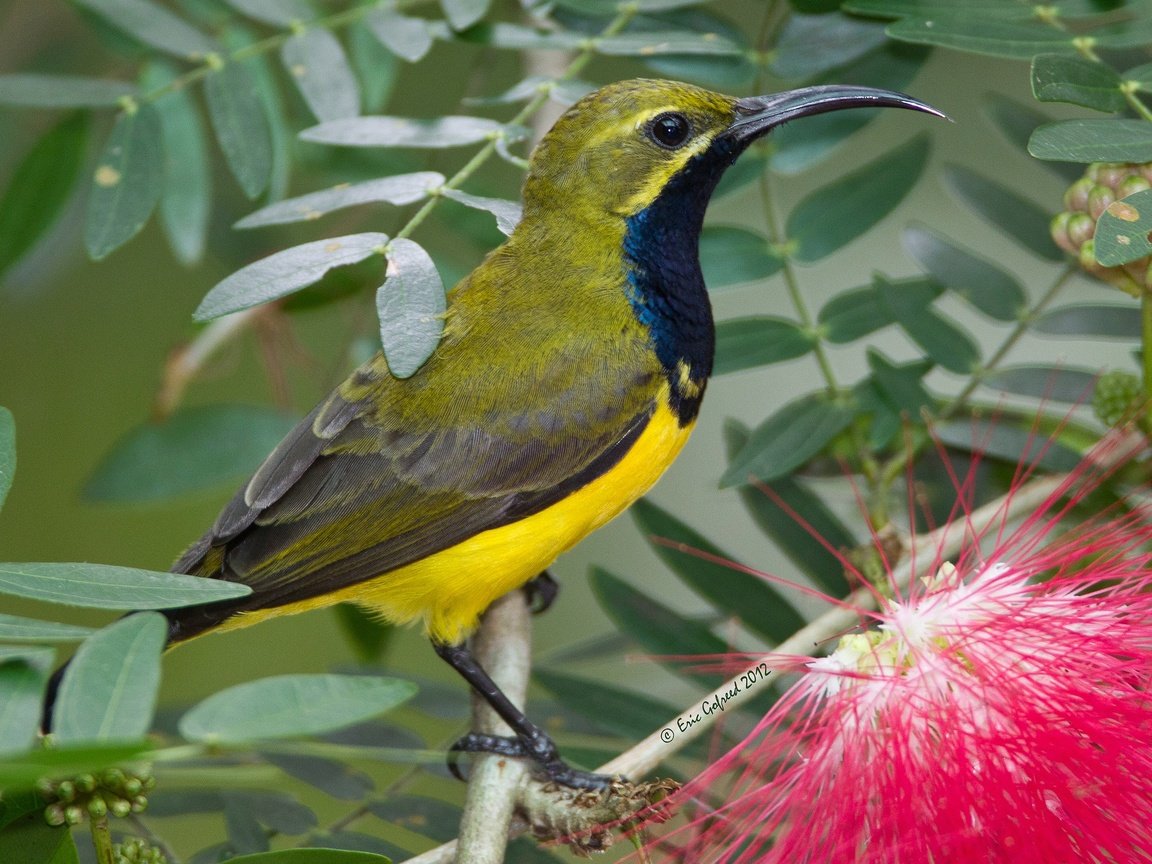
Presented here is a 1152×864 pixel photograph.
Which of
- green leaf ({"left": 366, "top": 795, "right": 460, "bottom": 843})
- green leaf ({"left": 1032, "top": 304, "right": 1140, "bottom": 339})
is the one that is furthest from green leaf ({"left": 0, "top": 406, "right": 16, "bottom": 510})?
green leaf ({"left": 1032, "top": 304, "right": 1140, "bottom": 339})

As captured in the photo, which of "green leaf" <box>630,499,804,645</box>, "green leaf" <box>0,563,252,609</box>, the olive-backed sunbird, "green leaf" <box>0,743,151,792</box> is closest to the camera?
"green leaf" <box>0,743,151,792</box>

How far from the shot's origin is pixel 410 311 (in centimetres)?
162

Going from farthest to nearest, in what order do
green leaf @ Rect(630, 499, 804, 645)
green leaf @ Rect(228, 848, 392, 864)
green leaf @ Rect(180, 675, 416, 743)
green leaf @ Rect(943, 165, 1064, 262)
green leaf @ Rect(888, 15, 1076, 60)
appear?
green leaf @ Rect(943, 165, 1064, 262), green leaf @ Rect(630, 499, 804, 645), green leaf @ Rect(888, 15, 1076, 60), green leaf @ Rect(228, 848, 392, 864), green leaf @ Rect(180, 675, 416, 743)

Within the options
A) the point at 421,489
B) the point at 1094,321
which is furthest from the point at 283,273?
the point at 1094,321

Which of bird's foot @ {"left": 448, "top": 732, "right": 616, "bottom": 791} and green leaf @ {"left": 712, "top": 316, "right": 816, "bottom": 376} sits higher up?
green leaf @ {"left": 712, "top": 316, "right": 816, "bottom": 376}

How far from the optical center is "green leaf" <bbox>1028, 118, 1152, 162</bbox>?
56.5 inches

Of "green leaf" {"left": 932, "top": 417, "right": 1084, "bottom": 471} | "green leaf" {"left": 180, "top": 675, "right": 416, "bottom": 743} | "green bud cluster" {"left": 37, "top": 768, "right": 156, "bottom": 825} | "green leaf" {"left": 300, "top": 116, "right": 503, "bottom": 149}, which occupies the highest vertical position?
"green leaf" {"left": 300, "top": 116, "right": 503, "bottom": 149}

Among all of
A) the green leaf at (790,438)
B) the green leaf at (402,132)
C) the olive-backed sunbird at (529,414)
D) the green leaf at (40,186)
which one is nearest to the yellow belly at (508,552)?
the olive-backed sunbird at (529,414)

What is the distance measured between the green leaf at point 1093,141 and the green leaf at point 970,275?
52cm

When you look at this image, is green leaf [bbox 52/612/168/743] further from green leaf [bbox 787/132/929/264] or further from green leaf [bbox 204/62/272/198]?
green leaf [bbox 787/132/929/264]

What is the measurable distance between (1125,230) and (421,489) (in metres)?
0.93

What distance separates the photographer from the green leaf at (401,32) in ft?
6.60

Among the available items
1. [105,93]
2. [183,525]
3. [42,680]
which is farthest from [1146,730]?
[183,525]

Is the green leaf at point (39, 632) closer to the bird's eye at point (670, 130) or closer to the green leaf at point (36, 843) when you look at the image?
the green leaf at point (36, 843)
